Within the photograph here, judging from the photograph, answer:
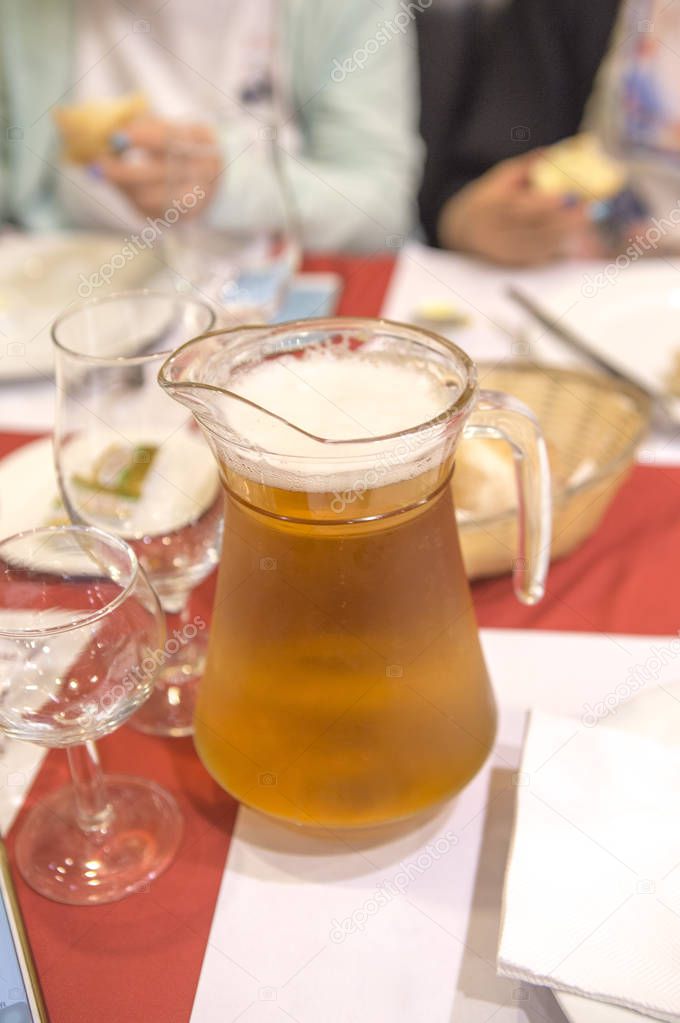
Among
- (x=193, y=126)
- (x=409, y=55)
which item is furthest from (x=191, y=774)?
(x=409, y=55)

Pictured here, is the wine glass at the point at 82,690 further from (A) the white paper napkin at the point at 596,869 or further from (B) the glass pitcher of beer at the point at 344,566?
(A) the white paper napkin at the point at 596,869

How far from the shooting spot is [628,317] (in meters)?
1.03

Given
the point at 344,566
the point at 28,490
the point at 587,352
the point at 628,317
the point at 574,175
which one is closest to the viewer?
the point at 344,566

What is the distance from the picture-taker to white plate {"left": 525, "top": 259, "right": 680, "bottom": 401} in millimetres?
986

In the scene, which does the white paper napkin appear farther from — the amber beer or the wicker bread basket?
the wicker bread basket

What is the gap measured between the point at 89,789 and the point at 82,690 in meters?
0.08

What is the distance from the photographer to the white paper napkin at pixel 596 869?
1.31ft

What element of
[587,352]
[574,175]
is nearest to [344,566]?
[587,352]

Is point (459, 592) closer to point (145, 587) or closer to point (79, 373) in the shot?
point (145, 587)

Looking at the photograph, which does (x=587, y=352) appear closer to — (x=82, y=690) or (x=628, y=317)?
(x=628, y=317)

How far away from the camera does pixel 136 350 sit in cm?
76

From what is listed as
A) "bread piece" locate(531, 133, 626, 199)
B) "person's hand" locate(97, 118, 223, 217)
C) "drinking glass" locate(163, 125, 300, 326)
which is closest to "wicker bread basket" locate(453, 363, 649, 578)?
"drinking glass" locate(163, 125, 300, 326)

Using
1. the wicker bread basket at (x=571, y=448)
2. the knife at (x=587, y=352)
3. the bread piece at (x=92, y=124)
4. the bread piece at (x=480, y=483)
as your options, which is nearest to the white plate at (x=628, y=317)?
the knife at (x=587, y=352)

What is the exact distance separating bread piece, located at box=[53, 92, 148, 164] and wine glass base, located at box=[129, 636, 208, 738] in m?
0.80
